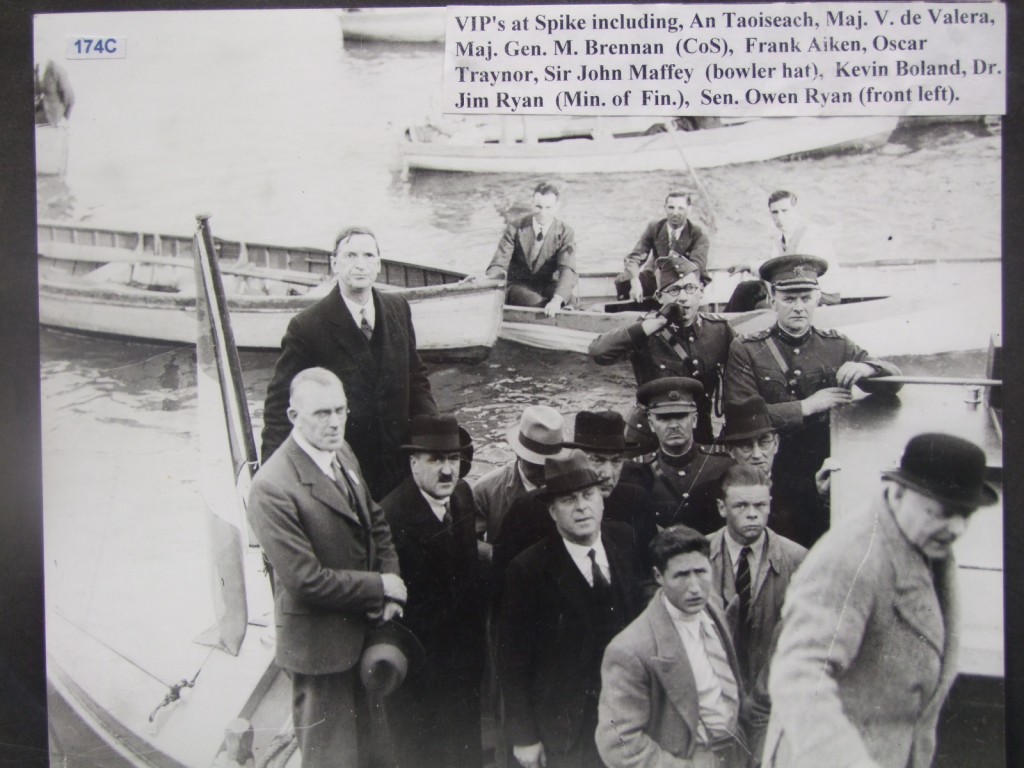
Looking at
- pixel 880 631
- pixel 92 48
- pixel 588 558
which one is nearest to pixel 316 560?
pixel 588 558

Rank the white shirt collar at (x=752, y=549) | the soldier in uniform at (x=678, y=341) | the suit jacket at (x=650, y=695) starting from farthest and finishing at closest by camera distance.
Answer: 1. the soldier in uniform at (x=678, y=341)
2. the white shirt collar at (x=752, y=549)
3. the suit jacket at (x=650, y=695)

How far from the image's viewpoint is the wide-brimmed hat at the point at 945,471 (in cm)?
274

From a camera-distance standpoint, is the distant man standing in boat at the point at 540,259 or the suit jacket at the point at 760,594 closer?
the suit jacket at the point at 760,594

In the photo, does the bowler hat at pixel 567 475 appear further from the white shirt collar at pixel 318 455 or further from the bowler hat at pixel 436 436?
the white shirt collar at pixel 318 455

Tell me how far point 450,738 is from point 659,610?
2.66 ft

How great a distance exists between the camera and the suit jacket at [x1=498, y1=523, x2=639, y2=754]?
274 cm

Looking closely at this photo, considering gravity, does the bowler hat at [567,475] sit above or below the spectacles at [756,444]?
below

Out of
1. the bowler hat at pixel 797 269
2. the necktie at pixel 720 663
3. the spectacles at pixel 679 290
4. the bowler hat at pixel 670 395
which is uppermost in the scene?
the bowler hat at pixel 797 269

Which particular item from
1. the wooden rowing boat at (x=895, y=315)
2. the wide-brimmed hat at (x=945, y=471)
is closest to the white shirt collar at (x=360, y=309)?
the wooden rowing boat at (x=895, y=315)

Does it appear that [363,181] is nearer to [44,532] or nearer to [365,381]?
[365,381]

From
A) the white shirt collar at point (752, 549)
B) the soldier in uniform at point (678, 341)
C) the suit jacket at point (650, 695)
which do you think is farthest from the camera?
the soldier in uniform at point (678, 341)

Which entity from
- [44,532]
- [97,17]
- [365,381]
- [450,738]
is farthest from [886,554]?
[97,17]

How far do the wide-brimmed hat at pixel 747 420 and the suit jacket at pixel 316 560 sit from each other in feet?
3.95

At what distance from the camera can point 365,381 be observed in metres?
2.82
